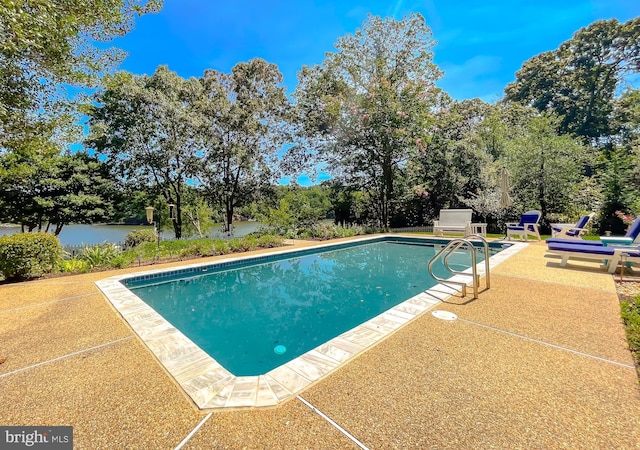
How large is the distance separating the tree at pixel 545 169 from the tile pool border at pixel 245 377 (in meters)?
11.0

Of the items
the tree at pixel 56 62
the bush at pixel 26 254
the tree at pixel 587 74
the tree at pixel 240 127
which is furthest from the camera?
the tree at pixel 587 74

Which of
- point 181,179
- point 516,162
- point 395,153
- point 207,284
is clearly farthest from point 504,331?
point 181,179

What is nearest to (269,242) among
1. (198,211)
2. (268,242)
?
(268,242)

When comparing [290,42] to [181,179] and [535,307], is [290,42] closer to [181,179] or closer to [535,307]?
[181,179]

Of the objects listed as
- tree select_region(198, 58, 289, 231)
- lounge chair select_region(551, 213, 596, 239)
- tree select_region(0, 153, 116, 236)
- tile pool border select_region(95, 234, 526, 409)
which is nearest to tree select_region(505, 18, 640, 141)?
lounge chair select_region(551, 213, 596, 239)

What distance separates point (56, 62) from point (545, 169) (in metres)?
16.0

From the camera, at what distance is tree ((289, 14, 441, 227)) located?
13.1 m

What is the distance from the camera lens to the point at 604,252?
4.86 m

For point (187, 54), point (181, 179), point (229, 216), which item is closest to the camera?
point (187, 54)

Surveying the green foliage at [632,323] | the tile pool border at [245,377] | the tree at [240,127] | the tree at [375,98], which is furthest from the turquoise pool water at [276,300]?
the tree at [240,127]

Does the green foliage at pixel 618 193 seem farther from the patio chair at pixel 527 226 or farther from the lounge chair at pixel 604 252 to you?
the lounge chair at pixel 604 252

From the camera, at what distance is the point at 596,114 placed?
22609 millimetres

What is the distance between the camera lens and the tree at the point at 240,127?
14.9 meters

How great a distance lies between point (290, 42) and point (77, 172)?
38.8 ft
